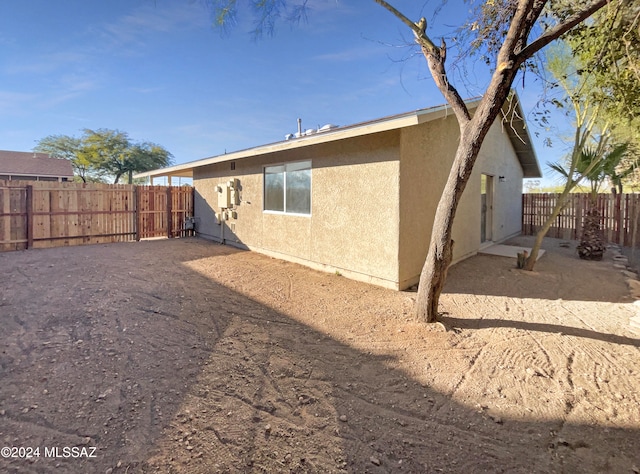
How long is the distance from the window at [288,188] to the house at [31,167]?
71.7 feet

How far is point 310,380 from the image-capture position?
3094 mm

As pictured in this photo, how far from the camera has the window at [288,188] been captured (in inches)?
305

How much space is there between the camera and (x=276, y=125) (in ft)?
79.2

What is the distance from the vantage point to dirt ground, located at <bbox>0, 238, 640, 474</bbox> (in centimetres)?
214

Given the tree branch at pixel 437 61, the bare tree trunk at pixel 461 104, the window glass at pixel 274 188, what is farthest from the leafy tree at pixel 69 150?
the bare tree trunk at pixel 461 104

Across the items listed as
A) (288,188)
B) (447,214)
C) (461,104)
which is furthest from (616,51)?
(288,188)

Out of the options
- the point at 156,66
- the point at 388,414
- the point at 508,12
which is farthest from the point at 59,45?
the point at 388,414

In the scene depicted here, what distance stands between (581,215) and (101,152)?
34.0 metres

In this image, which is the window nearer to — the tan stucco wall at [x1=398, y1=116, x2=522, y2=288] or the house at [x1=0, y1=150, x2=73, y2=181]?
the tan stucco wall at [x1=398, y1=116, x2=522, y2=288]

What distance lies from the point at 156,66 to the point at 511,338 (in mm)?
13369

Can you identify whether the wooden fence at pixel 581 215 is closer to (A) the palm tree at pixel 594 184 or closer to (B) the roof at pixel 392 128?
(A) the palm tree at pixel 594 184

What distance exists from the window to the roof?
2.03ft

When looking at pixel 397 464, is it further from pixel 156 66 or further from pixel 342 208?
pixel 156 66

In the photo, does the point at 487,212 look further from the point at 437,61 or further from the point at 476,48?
the point at 437,61
